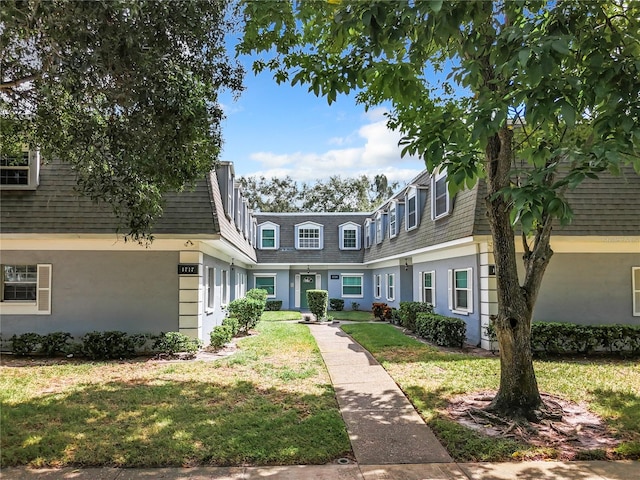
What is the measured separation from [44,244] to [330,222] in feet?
61.8

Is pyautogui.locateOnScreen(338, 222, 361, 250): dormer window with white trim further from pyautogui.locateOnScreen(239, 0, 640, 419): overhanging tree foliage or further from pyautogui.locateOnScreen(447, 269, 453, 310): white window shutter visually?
pyautogui.locateOnScreen(239, 0, 640, 419): overhanging tree foliage

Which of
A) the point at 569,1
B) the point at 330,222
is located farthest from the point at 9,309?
the point at 330,222

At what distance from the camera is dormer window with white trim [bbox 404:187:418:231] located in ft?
55.9

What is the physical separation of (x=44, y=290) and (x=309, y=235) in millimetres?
17666

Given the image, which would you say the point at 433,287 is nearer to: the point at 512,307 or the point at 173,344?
the point at 173,344

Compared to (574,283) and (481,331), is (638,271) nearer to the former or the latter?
(574,283)

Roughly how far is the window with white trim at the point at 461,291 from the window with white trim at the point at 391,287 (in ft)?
23.8

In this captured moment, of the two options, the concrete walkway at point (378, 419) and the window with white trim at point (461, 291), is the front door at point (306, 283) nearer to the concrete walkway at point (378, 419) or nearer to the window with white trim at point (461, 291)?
the window with white trim at point (461, 291)

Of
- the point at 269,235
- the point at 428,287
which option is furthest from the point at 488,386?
the point at 269,235

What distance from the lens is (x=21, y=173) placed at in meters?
11.5

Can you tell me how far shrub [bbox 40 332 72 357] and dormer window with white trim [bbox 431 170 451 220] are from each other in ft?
36.2

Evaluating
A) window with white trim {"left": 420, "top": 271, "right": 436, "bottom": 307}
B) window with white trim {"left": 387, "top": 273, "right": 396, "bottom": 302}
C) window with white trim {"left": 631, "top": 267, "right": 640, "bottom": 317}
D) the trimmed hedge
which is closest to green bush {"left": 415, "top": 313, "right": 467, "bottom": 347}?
the trimmed hedge

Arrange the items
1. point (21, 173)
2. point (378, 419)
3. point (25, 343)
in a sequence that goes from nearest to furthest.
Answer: point (378, 419)
point (25, 343)
point (21, 173)

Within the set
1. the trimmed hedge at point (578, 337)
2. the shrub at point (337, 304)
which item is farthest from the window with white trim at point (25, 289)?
the shrub at point (337, 304)
